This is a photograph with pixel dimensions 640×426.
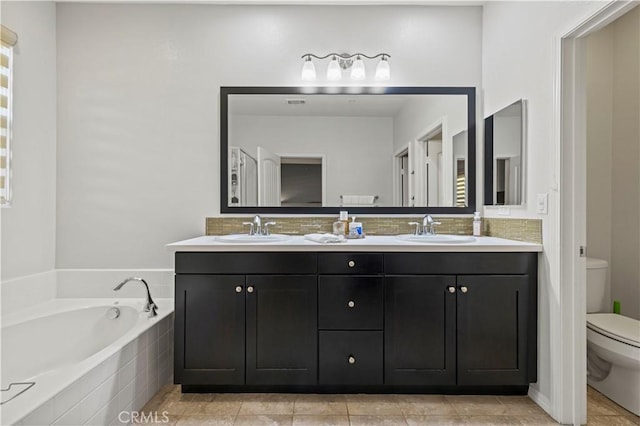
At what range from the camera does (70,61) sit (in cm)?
257

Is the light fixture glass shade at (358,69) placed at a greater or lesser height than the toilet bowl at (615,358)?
greater

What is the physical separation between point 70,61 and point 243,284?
2025mm

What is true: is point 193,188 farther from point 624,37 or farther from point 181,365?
point 624,37

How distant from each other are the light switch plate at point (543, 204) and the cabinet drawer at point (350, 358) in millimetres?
1074

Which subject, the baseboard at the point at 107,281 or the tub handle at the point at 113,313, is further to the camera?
the baseboard at the point at 107,281

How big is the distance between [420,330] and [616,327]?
1.09 metres

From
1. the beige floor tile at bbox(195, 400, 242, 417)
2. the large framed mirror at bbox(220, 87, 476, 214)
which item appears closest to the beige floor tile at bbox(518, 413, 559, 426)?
the large framed mirror at bbox(220, 87, 476, 214)

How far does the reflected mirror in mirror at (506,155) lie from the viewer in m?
2.15

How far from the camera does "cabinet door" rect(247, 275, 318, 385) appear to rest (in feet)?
6.62

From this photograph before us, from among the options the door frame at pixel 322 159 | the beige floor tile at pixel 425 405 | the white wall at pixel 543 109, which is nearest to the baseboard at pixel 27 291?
the door frame at pixel 322 159

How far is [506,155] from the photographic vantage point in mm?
2297

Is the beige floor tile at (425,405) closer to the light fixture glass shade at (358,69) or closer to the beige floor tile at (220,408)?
the beige floor tile at (220,408)

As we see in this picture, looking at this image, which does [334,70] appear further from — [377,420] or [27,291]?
[27,291]

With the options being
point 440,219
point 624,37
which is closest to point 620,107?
point 624,37
